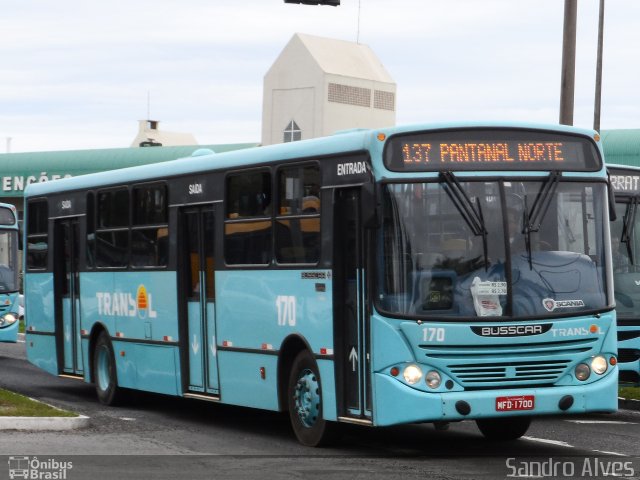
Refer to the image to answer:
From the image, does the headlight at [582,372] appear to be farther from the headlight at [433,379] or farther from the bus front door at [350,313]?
the bus front door at [350,313]

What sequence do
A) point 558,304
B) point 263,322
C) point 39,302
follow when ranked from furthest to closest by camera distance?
point 39,302
point 263,322
point 558,304

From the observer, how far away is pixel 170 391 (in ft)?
54.3

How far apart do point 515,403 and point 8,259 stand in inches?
654

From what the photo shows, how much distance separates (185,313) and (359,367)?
432 centimetres

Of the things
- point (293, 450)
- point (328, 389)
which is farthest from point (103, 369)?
point (328, 389)

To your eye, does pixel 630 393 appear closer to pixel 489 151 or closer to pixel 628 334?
pixel 628 334

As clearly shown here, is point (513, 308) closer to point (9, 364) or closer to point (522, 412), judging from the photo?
point (522, 412)

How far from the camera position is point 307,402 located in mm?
13281

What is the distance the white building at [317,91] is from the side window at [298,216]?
176ft

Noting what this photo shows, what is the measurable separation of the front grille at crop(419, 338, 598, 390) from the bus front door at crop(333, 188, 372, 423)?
2.38 ft

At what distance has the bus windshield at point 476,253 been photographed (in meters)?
11.8

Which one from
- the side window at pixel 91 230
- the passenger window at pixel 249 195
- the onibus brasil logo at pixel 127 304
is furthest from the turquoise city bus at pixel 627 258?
the side window at pixel 91 230

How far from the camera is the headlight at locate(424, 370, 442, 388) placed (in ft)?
38.5

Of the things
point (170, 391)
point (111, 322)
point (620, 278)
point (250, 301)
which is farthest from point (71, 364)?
point (620, 278)
